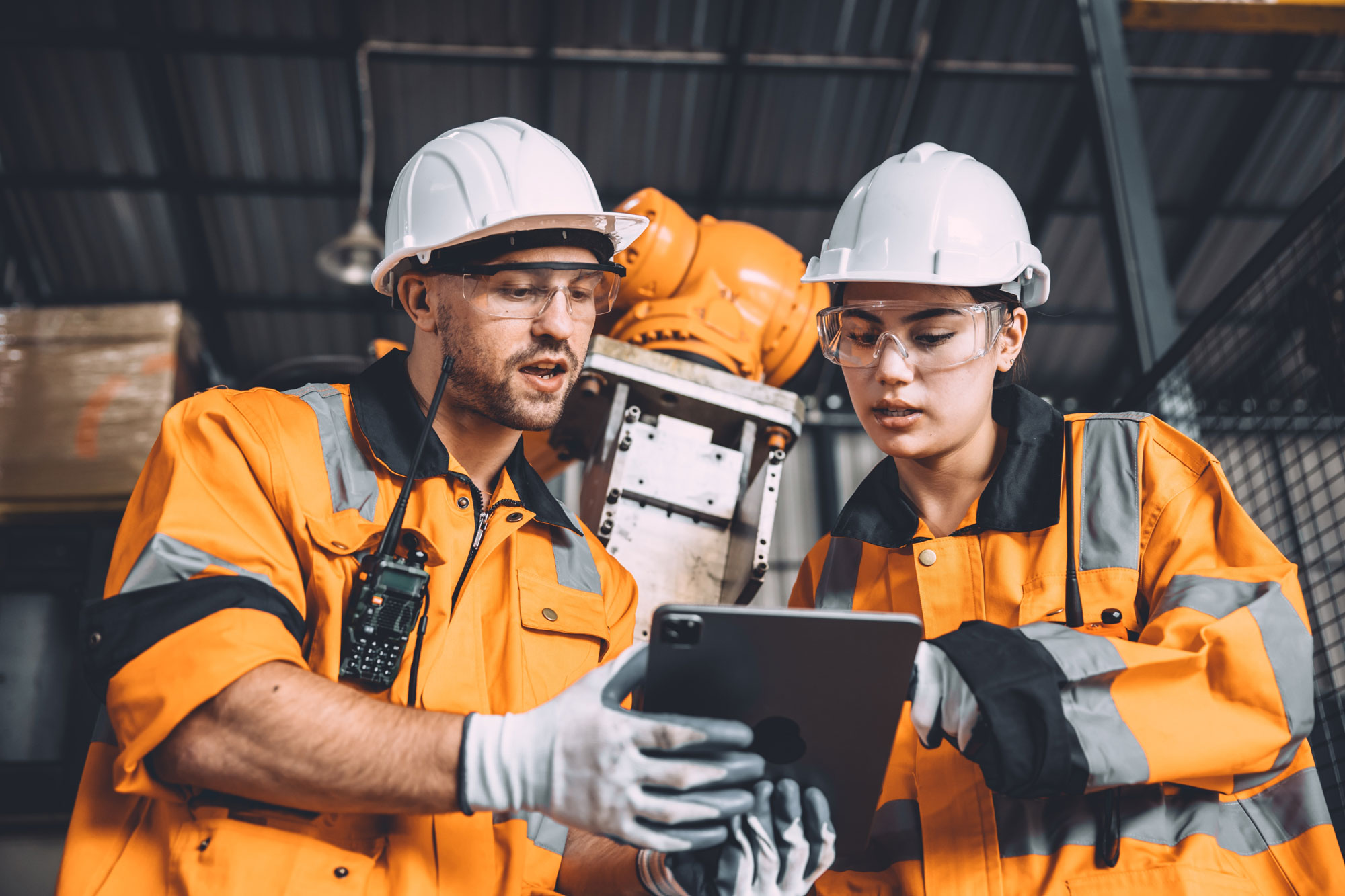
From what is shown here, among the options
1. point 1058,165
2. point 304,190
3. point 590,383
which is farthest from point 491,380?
point 1058,165

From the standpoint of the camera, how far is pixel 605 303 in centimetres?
227

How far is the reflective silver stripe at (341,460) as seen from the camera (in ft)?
5.66

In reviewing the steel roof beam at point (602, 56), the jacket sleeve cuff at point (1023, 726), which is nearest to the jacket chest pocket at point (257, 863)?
the jacket sleeve cuff at point (1023, 726)

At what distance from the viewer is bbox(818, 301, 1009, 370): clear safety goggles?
6.07 ft

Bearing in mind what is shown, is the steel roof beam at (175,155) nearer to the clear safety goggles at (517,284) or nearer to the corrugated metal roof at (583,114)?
the corrugated metal roof at (583,114)

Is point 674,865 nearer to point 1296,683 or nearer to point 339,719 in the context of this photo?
point 339,719

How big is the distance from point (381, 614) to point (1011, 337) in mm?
1386

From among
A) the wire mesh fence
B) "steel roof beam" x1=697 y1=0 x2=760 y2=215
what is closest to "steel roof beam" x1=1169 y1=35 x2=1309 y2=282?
"steel roof beam" x1=697 y1=0 x2=760 y2=215

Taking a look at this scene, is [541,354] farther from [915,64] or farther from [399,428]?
[915,64]

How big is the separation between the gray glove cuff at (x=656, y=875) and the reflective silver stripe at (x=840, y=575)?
0.61 m

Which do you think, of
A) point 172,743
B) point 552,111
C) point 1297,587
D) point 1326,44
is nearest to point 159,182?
point 552,111

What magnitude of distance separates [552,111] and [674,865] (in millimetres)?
6439

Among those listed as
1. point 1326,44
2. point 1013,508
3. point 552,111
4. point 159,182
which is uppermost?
point 1326,44

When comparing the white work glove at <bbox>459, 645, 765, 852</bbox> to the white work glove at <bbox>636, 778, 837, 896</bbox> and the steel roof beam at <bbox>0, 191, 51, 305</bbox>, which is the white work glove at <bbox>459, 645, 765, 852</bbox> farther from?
the steel roof beam at <bbox>0, 191, 51, 305</bbox>
